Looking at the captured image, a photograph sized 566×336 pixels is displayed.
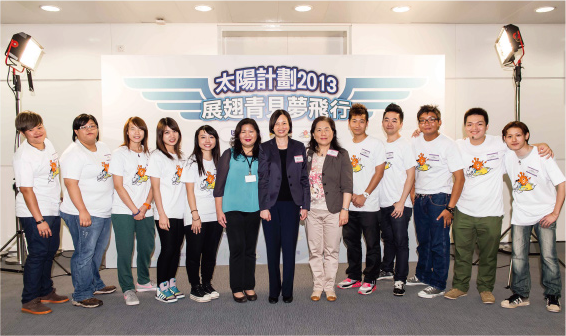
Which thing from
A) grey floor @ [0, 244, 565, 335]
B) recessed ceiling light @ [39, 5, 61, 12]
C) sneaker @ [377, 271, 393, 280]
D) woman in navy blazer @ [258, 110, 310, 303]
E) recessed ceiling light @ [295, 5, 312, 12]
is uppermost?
recessed ceiling light @ [295, 5, 312, 12]

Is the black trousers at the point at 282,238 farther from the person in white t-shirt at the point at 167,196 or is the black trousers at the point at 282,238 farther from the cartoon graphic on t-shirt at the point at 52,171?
the cartoon graphic on t-shirt at the point at 52,171

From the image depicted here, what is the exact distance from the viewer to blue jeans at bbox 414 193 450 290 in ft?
11.3

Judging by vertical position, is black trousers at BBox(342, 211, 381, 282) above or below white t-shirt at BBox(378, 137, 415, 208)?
below

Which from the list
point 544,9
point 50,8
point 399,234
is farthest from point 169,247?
point 544,9

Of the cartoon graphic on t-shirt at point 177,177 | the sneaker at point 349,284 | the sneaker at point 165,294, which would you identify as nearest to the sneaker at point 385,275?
the sneaker at point 349,284

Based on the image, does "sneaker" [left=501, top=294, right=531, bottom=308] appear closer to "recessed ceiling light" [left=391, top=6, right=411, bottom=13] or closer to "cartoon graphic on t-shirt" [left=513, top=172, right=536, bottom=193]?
"cartoon graphic on t-shirt" [left=513, top=172, right=536, bottom=193]

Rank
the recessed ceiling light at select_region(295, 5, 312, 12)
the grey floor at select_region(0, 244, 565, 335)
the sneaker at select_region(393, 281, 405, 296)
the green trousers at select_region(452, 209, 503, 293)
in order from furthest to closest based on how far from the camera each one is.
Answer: the recessed ceiling light at select_region(295, 5, 312, 12) < the sneaker at select_region(393, 281, 405, 296) < the green trousers at select_region(452, 209, 503, 293) < the grey floor at select_region(0, 244, 565, 335)

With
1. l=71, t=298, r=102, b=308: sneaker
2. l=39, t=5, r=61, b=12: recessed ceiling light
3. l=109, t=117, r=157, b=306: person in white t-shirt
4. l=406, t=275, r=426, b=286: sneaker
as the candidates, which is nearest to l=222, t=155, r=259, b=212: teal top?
l=109, t=117, r=157, b=306: person in white t-shirt

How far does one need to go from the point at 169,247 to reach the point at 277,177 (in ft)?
3.37

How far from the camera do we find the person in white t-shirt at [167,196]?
10.5ft

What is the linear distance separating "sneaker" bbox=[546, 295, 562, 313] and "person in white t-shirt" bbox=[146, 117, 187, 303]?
2.87 m

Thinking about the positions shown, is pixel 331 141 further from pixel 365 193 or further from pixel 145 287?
pixel 145 287

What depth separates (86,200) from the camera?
3.24m

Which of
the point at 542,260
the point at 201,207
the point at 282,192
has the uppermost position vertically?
the point at 282,192
